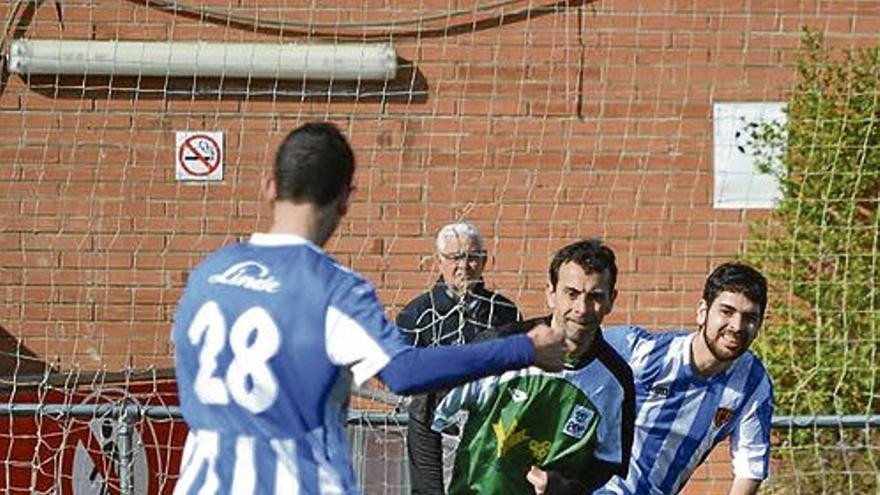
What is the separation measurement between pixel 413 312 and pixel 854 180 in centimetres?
244

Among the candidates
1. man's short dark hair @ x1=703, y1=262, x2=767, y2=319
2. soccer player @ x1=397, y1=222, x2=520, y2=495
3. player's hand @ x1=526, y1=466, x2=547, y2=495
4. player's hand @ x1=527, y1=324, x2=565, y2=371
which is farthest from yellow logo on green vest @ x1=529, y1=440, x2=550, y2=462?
soccer player @ x1=397, y1=222, x2=520, y2=495

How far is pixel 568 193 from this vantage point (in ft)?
30.0

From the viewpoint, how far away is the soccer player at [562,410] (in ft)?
18.0

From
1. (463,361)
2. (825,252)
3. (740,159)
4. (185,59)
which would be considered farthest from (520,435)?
(740,159)

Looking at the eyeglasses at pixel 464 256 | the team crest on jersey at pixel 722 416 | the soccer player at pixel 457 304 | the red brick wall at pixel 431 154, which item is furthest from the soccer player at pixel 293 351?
the red brick wall at pixel 431 154

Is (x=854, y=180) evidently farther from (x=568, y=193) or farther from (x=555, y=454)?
(x=555, y=454)

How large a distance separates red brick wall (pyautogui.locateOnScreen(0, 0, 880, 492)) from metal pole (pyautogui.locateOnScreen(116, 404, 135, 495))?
0.88m

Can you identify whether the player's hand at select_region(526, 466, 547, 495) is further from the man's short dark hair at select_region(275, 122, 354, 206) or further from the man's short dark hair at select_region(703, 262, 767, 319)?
the man's short dark hair at select_region(275, 122, 354, 206)

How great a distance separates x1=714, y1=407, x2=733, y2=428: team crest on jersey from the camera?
6246 millimetres

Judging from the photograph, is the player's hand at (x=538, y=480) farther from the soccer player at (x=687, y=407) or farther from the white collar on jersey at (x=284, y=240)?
the white collar on jersey at (x=284, y=240)

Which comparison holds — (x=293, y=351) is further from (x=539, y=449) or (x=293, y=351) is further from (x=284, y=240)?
(x=539, y=449)

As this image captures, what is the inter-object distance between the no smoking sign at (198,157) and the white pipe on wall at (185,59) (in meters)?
0.37

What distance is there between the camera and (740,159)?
9.55m

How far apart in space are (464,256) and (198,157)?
1.67 m
